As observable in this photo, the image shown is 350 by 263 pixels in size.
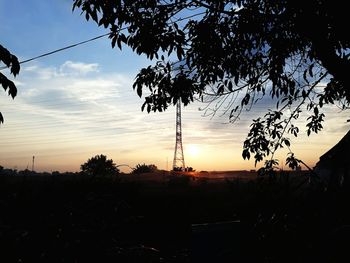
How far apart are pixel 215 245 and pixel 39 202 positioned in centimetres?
243

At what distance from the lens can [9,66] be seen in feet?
9.52

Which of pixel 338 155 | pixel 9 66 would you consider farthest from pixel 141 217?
pixel 338 155

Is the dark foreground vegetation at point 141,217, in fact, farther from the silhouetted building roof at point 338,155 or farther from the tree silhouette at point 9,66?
the tree silhouette at point 9,66

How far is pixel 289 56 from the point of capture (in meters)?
7.13

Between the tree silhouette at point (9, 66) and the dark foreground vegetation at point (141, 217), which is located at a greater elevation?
the tree silhouette at point (9, 66)

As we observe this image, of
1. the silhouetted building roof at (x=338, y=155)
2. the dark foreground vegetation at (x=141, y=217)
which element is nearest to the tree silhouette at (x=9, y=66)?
the dark foreground vegetation at (x=141, y=217)

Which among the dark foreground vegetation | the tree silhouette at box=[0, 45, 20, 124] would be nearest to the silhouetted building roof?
the dark foreground vegetation

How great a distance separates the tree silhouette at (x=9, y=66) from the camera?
9.37 feet

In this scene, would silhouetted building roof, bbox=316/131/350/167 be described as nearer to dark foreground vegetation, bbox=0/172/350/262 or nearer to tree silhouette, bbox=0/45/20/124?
dark foreground vegetation, bbox=0/172/350/262

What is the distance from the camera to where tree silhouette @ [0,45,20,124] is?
9.37 ft

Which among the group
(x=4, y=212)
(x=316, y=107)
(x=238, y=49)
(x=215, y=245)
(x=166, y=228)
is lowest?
(x=166, y=228)

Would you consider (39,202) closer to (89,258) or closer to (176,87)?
(89,258)

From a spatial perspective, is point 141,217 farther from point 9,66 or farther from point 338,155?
point 338,155

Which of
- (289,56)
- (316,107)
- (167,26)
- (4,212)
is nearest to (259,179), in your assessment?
(316,107)
